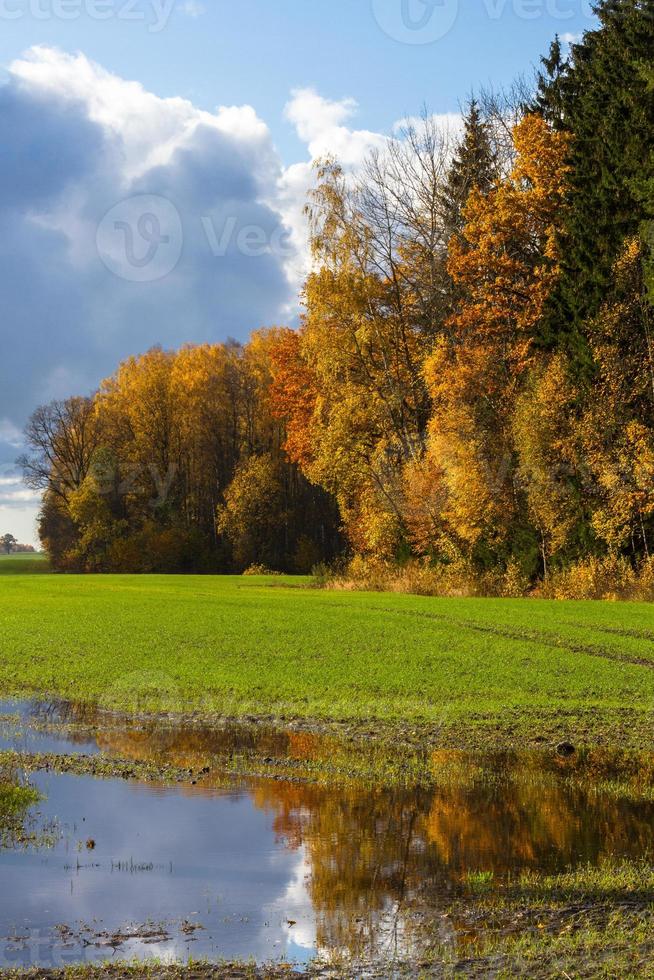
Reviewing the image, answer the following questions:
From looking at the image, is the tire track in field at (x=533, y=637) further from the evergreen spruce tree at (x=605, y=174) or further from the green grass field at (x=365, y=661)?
the evergreen spruce tree at (x=605, y=174)

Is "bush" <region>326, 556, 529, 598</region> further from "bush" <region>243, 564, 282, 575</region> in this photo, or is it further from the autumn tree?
"bush" <region>243, 564, 282, 575</region>

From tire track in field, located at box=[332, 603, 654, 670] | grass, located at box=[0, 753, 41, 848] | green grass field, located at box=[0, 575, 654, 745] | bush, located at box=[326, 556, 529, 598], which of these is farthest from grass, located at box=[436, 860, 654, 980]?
bush, located at box=[326, 556, 529, 598]

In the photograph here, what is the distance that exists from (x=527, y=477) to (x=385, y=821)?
34.8 meters

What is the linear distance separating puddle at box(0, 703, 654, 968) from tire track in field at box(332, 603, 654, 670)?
10238 millimetres

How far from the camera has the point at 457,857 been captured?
Answer: 1039 centimetres

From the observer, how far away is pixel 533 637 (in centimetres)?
2878

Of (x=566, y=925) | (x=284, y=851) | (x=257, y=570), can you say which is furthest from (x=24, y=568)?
(x=566, y=925)

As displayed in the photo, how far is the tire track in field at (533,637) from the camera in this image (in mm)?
25312

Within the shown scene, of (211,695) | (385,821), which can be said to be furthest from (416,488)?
(385,821)

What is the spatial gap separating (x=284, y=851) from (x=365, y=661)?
46.7 feet

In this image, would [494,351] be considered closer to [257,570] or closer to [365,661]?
[365,661]

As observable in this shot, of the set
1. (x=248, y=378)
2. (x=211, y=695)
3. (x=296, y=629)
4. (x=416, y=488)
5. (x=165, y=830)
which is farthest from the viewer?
(x=248, y=378)

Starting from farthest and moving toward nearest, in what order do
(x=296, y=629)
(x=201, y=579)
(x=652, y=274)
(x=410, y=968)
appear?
1. (x=201, y=579)
2. (x=652, y=274)
3. (x=296, y=629)
4. (x=410, y=968)

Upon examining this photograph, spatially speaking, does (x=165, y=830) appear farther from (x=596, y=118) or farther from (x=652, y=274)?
(x=596, y=118)
